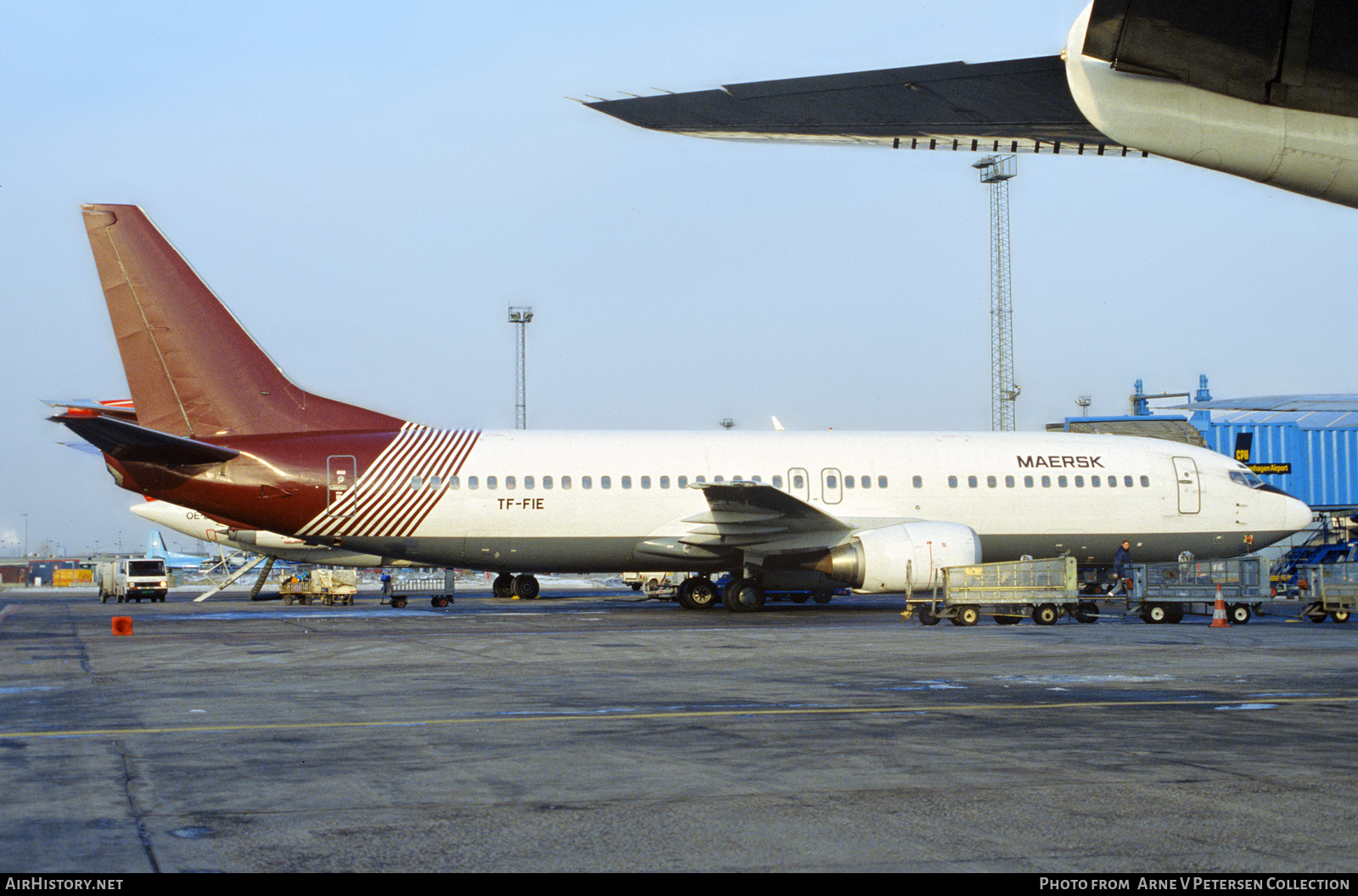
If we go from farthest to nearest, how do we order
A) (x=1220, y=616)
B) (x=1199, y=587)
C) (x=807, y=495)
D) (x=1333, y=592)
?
(x=807, y=495) < (x=1333, y=592) < (x=1199, y=587) < (x=1220, y=616)

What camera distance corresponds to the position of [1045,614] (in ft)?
67.8

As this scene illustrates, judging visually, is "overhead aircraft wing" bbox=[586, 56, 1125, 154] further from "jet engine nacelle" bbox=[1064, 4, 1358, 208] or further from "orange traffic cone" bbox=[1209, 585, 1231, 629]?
"orange traffic cone" bbox=[1209, 585, 1231, 629]

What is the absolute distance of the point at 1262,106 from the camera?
22.7ft

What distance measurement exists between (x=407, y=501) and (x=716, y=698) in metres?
15.0

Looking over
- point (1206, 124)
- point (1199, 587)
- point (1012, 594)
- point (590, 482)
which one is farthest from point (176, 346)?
point (1206, 124)

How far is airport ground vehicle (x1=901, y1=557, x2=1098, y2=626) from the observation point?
68.3 ft

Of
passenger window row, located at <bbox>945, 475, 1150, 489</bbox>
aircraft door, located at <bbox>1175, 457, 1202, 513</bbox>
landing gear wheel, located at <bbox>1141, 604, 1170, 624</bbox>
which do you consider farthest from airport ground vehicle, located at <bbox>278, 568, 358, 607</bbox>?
aircraft door, located at <bbox>1175, 457, 1202, 513</bbox>

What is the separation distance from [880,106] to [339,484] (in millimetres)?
18768

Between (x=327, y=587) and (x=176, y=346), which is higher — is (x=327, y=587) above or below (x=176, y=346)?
below

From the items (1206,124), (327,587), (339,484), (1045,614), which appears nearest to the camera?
(1206,124)

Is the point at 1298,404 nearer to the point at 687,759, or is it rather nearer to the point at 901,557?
the point at 901,557

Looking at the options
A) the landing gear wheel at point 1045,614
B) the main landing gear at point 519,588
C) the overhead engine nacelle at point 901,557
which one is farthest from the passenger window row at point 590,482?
the main landing gear at point 519,588

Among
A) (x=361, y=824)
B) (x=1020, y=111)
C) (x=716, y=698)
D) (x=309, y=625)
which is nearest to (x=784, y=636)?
(x=716, y=698)

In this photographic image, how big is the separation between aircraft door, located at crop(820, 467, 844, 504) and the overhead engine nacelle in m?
2.33
